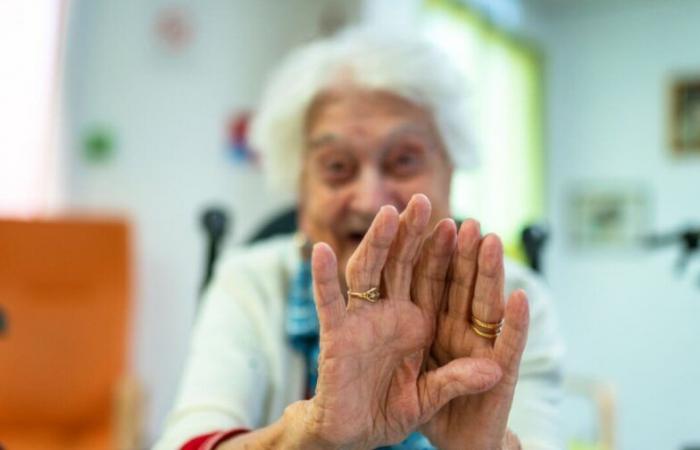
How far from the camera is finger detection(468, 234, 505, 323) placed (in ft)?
1.48

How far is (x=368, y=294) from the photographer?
46cm

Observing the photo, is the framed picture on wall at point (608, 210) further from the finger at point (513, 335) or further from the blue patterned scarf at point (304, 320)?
the finger at point (513, 335)

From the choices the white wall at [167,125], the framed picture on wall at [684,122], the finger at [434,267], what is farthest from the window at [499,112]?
the white wall at [167,125]

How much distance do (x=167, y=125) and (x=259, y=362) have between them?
1.65m

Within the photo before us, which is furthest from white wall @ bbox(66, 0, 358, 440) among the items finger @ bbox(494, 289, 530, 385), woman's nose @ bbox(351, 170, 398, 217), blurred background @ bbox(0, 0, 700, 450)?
finger @ bbox(494, 289, 530, 385)

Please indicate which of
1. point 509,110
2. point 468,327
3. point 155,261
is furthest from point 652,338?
point 155,261

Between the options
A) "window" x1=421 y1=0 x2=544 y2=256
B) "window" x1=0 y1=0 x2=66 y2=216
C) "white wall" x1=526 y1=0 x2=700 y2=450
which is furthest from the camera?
"window" x1=0 y1=0 x2=66 y2=216

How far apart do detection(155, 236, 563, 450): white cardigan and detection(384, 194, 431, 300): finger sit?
8 cm

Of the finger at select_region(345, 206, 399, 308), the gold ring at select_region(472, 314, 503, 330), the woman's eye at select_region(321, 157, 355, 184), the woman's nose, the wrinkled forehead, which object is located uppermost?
the wrinkled forehead

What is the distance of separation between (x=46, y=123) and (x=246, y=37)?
0.78m

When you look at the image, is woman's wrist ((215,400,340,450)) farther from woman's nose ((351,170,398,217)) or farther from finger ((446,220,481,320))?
woman's nose ((351,170,398,217))

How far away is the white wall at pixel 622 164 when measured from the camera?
135 cm

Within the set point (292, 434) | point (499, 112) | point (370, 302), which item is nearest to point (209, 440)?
point (292, 434)

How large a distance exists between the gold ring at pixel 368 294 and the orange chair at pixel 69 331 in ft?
4.33
